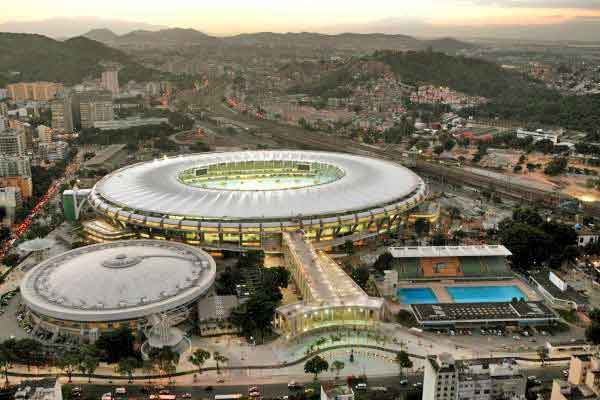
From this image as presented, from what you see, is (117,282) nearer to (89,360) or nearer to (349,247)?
(89,360)

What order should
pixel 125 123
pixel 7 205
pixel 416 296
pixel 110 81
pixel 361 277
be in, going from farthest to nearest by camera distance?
1. pixel 110 81
2. pixel 125 123
3. pixel 7 205
4. pixel 361 277
5. pixel 416 296

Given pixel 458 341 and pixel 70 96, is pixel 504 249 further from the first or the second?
pixel 70 96

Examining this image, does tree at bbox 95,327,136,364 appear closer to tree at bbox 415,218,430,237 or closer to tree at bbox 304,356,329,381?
tree at bbox 304,356,329,381

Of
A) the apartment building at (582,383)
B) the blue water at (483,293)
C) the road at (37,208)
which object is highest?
the apartment building at (582,383)

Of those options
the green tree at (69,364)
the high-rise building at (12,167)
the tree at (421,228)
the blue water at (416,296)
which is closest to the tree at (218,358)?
the green tree at (69,364)

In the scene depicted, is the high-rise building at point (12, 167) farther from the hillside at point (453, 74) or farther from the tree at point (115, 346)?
the hillside at point (453, 74)

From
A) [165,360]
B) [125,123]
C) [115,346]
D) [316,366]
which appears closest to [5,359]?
[115,346]
